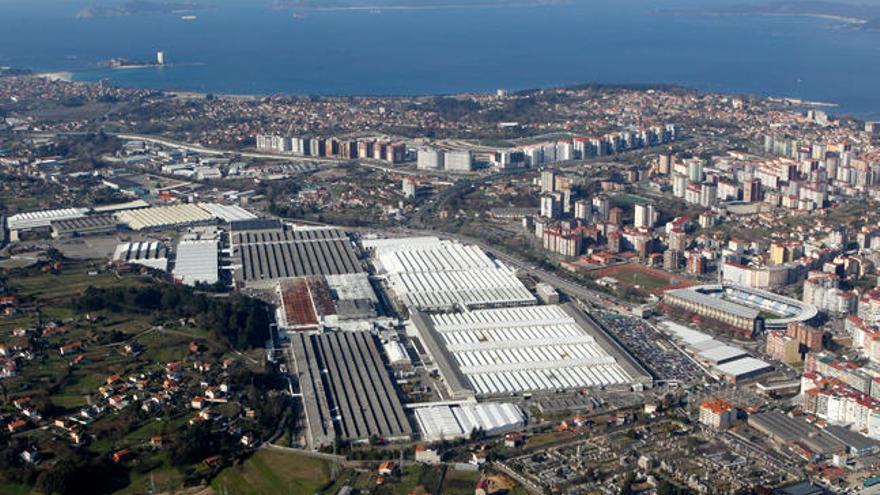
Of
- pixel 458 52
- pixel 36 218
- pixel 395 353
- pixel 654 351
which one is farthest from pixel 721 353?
pixel 458 52

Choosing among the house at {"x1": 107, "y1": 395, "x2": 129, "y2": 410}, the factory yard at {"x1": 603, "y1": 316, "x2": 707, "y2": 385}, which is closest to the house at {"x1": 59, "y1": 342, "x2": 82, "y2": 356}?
the house at {"x1": 107, "y1": 395, "x2": 129, "y2": 410}

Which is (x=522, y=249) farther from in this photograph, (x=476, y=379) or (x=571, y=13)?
Result: (x=571, y=13)

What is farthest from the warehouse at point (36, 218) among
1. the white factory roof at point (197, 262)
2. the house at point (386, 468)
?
the house at point (386, 468)

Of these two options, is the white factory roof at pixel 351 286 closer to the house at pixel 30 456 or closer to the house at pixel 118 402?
the house at pixel 118 402

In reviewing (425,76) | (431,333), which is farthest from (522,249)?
(425,76)

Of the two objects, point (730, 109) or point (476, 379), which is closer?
point (476, 379)

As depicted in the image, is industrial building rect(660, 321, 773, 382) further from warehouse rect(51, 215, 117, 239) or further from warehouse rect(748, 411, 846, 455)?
warehouse rect(51, 215, 117, 239)

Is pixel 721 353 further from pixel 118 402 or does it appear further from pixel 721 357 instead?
pixel 118 402
